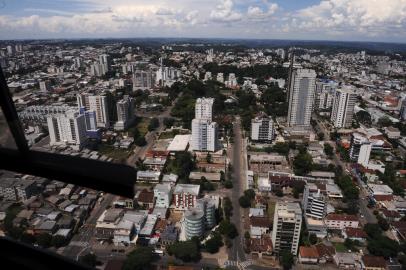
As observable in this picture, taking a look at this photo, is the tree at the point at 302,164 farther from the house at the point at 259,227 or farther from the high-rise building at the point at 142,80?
the high-rise building at the point at 142,80

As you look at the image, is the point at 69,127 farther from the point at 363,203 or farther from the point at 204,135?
the point at 363,203

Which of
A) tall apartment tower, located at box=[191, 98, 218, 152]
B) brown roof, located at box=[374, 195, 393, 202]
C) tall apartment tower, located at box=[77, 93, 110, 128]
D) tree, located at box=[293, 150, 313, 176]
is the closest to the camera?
brown roof, located at box=[374, 195, 393, 202]

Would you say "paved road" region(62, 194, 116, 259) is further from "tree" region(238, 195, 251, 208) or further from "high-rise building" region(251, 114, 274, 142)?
"high-rise building" region(251, 114, 274, 142)

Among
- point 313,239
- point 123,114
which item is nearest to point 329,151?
point 313,239

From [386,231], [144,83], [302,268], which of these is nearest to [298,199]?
[386,231]


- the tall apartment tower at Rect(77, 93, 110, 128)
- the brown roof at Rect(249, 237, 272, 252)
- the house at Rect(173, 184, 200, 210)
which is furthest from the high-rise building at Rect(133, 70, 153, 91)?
the brown roof at Rect(249, 237, 272, 252)

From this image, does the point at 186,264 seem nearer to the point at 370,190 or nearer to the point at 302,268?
the point at 302,268
